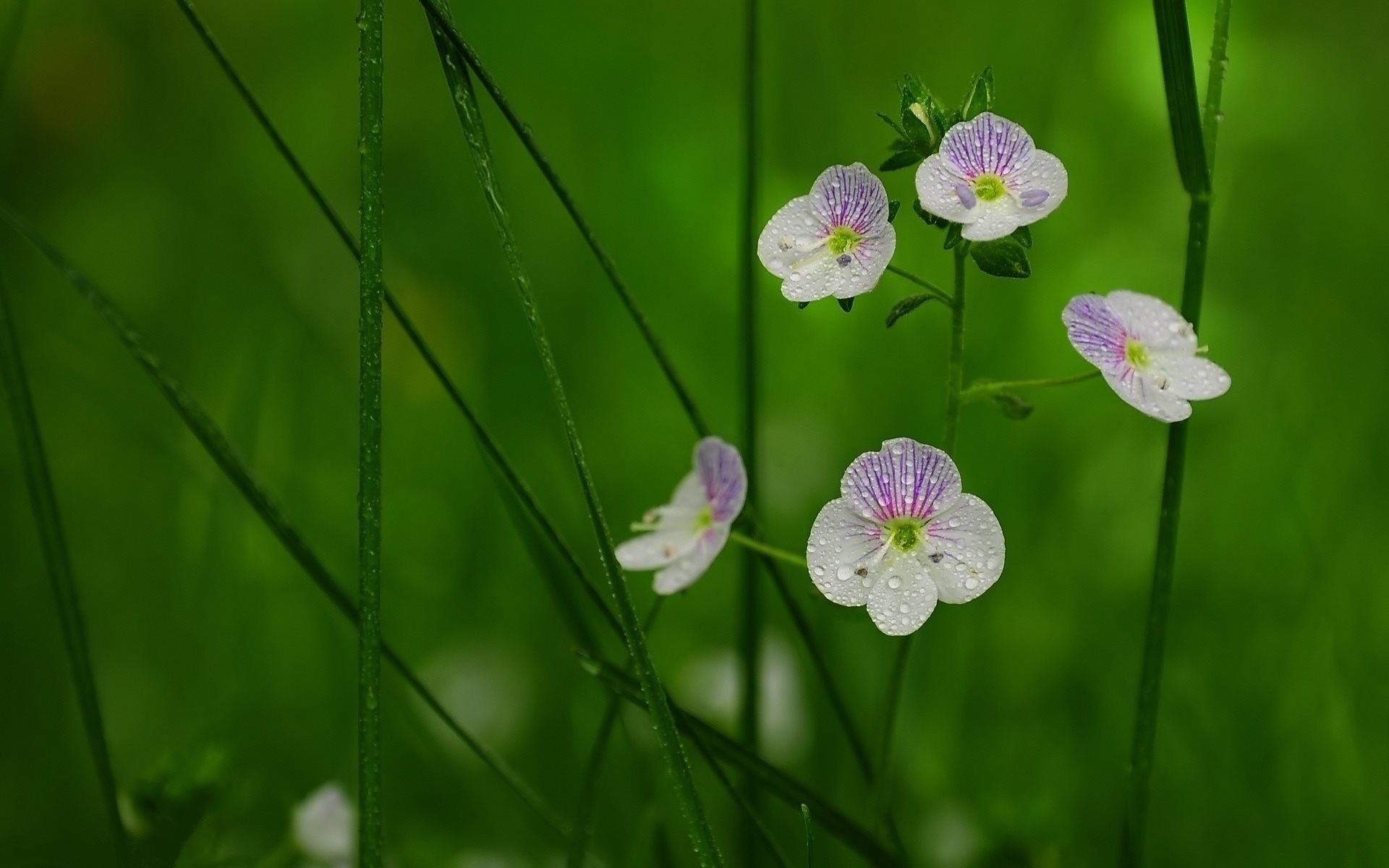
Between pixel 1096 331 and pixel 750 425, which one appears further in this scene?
pixel 750 425

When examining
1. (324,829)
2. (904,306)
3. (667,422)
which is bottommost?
→ (324,829)

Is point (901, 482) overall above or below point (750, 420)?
below

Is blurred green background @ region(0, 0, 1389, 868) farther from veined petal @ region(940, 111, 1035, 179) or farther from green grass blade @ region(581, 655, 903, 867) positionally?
veined petal @ region(940, 111, 1035, 179)

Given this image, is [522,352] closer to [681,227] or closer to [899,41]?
[681,227]

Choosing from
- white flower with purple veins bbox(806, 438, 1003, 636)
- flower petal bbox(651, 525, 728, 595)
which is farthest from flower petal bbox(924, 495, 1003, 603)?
flower petal bbox(651, 525, 728, 595)

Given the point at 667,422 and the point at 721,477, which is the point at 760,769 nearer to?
the point at 721,477

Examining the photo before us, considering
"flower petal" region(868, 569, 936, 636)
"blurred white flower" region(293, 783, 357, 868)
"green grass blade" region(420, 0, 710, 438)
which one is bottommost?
"blurred white flower" region(293, 783, 357, 868)

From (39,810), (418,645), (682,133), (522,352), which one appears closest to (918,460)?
(39,810)

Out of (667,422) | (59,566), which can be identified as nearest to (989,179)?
(59,566)
